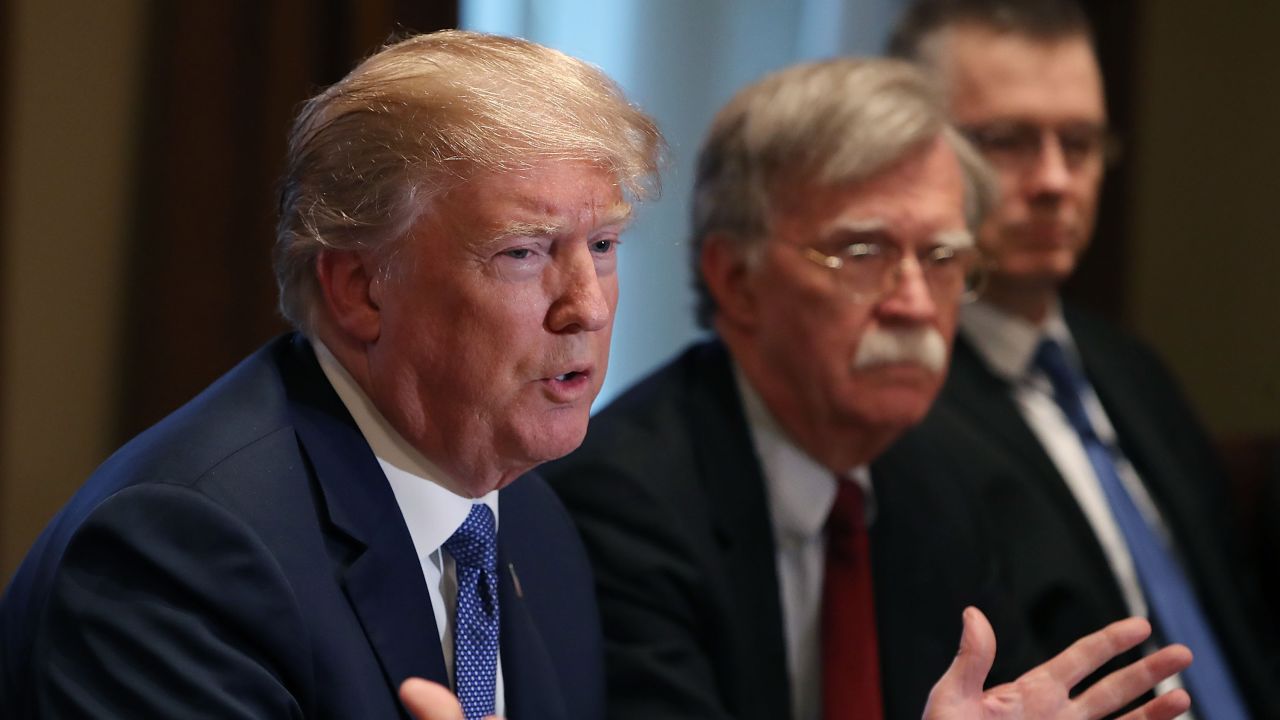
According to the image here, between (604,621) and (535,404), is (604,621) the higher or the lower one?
the lower one

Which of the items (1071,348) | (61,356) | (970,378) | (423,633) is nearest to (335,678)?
(423,633)

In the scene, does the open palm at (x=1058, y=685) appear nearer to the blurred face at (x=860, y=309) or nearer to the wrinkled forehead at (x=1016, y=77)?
the blurred face at (x=860, y=309)

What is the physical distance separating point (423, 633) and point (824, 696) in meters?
0.73

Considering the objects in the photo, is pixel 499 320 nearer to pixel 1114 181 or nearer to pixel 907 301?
pixel 907 301

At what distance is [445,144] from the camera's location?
1.40 m

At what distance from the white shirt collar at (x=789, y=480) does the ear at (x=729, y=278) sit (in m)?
0.12

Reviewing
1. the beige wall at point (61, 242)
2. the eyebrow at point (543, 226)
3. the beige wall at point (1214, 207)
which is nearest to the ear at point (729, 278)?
the eyebrow at point (543, 226)

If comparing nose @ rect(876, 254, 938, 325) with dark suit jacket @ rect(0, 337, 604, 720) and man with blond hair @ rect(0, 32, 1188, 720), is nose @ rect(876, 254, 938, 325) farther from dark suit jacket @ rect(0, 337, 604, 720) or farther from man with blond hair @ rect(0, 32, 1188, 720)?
dark suit jacket @ rect(0, 337, 604, 720)

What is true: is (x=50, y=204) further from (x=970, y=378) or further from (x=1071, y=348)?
(x=1071, y=348)

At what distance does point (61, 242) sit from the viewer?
2.22 metres

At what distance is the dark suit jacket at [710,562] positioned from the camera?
1.83 metres

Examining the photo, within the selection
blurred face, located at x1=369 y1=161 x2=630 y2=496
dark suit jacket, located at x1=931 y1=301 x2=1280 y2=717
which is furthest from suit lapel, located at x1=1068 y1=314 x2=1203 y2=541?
blurred face, located at x1=369 y1=161 x2=630 y2=496

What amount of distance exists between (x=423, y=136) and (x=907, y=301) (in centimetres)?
86

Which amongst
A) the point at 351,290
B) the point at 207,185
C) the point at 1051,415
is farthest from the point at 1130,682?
the point at 207,185
